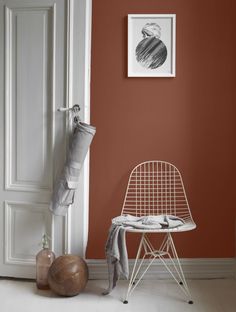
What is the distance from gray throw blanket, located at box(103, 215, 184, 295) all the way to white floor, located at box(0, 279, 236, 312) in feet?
0.52

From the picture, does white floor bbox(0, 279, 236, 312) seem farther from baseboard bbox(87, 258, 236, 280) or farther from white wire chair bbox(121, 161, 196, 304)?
white wire chair bbox(121, 161, 196, 304)

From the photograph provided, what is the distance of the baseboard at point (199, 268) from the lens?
3678 mm

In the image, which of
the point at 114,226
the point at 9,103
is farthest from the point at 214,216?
the point at 9,103

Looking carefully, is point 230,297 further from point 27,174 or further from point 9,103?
point 9,103

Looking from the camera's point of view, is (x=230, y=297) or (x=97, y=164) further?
(x=97, y=164)

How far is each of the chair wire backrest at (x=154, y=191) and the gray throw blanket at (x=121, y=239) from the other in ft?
1.09

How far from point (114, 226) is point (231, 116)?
1196mm

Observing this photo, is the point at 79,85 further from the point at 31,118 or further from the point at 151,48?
the point at 151,48

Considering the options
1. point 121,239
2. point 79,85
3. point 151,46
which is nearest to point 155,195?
point 121,239

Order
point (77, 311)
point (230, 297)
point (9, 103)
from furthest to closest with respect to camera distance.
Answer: point (9, 103)
point (230, 297)
point (77, 311)

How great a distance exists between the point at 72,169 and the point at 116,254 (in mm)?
636

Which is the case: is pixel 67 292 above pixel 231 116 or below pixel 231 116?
below

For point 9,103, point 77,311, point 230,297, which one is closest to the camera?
point 77,311

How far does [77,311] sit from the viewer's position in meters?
3.03
